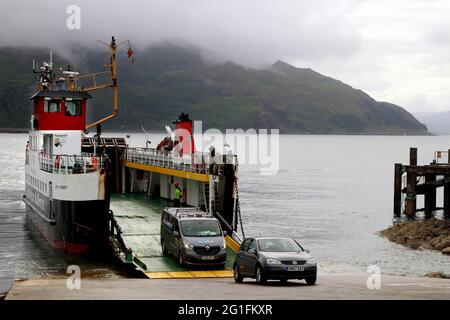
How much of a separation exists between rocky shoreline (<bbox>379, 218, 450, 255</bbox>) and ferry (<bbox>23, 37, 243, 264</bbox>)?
446 inches

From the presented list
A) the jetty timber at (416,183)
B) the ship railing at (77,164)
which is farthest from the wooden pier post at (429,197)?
the ship railing at (77,164)

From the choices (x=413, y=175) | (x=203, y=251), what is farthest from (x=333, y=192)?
(x=203, y=251)

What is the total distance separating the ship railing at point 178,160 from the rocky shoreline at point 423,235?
13.9 m

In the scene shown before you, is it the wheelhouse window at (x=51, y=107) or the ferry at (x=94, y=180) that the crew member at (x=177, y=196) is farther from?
the wheelhouse window at (x=51, y=107)

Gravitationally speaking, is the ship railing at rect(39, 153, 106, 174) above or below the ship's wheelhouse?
below

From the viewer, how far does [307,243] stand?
147ft

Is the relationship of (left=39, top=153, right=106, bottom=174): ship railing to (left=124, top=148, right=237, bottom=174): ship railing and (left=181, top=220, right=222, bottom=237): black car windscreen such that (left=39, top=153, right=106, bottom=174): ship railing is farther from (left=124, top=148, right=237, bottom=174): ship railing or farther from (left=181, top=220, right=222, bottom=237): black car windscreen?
(left=181, top=220, right=222, bottom=237): black car windscreen

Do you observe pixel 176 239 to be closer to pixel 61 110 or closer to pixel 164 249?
pixel 164 249

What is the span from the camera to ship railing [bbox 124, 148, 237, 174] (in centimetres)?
3506

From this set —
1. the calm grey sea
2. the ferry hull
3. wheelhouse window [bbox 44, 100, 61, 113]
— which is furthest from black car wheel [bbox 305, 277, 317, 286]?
wheelhouse window [bbox 44, 100, 61, 113]

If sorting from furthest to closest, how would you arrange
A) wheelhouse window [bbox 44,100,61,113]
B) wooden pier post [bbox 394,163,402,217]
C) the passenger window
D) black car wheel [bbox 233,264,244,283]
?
wooden pier post [bbox 394,163,402,217], wheelhouse window [bbox 44,100,61,113], the passenger window, black car wheel [bbox 233,264,244,283]

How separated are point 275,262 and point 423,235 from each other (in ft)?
87.7

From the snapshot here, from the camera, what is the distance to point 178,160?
129 ft

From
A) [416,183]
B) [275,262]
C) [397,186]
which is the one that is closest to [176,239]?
[275,262]
